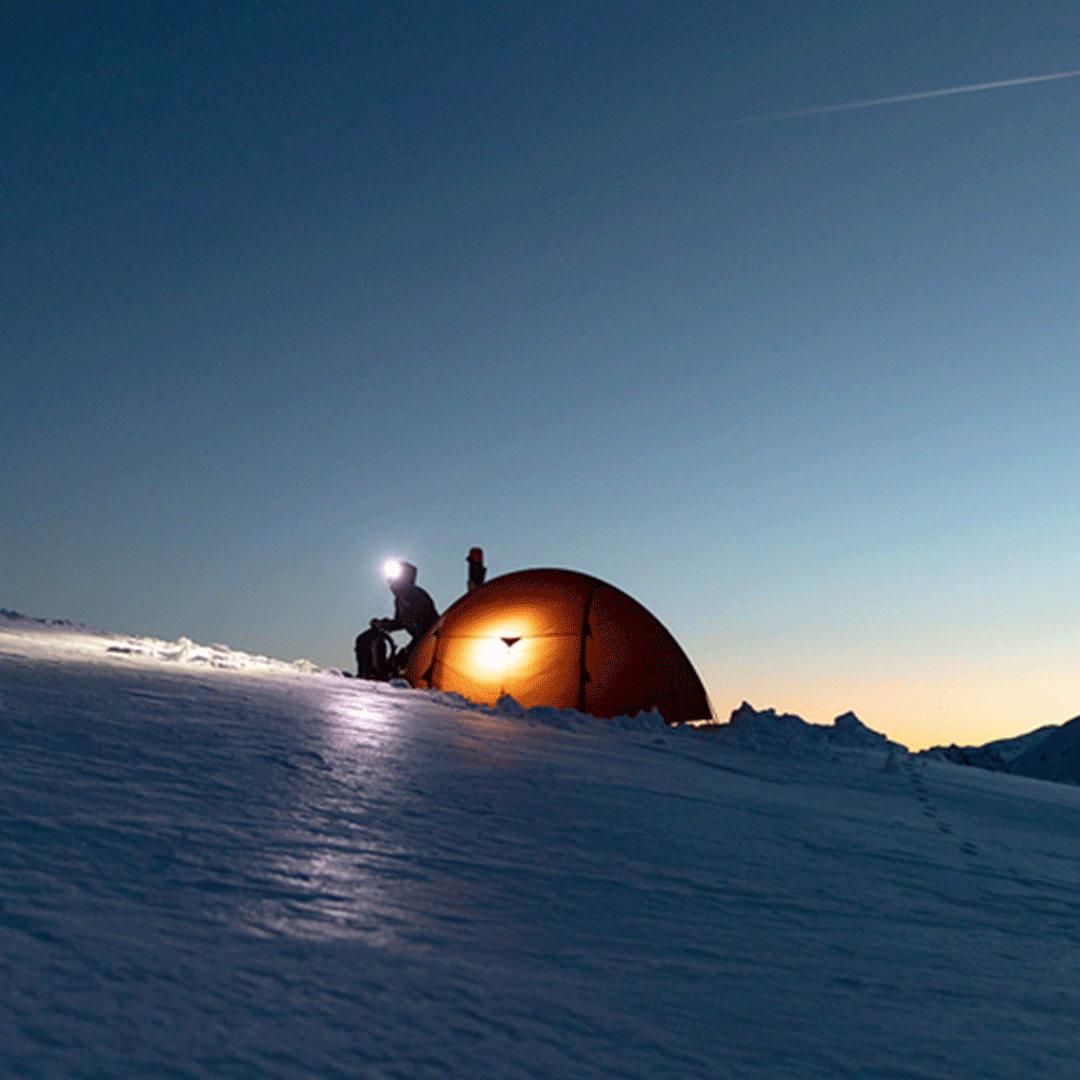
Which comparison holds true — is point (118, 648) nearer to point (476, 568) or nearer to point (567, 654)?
point (567, 654)

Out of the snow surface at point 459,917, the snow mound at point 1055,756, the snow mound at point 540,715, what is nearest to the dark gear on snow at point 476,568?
the snow mound at point 540,715

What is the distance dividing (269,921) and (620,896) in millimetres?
1047

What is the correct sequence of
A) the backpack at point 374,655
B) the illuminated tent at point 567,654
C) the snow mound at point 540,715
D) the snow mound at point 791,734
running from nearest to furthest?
the snow mound at point 540,715 < the snow mound at point 791,734 < the illuminated tent at point 567,654 < the backpack at point 374,655

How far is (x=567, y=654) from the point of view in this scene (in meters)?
10.8

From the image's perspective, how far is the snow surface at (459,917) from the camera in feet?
4.72

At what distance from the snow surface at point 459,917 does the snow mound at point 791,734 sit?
2.85 m

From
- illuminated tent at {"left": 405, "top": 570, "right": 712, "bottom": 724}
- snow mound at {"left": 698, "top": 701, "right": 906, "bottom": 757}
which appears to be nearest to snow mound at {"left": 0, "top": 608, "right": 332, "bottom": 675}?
illuminated tent at {"left": 405, "top": 570, "right": 712, "bottom": 724}

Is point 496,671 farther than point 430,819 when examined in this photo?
Yes

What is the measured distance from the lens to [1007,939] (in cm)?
271

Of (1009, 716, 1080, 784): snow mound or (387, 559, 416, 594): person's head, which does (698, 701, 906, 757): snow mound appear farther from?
(1009, 716, 1080, 784): snow mound

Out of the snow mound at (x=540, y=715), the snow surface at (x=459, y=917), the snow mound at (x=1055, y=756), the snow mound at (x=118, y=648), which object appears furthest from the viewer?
the snow mound at (x=1055, y=756)

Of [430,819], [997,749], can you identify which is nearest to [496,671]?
[430,819]

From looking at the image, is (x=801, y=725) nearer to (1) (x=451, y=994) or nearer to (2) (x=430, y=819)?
(2) (x=430, y=819)

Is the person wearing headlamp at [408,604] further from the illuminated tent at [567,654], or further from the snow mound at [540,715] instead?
the snow mound at [540,715]
